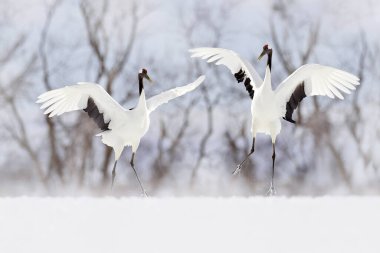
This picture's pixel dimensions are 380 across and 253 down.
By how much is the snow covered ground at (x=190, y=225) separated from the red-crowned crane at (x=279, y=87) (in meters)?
1.81

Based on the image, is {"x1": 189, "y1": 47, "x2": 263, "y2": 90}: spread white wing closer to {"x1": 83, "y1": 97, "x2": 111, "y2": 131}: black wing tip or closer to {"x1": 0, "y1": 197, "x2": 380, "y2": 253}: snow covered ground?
{"x1": 83, "y1": 97, "x2": 111, "y2": 131}: black wing tip

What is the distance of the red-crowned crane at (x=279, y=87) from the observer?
662cm

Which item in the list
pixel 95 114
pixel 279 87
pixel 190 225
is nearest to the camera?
pixel 190 225

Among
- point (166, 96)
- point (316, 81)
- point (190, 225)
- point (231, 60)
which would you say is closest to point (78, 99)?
point (166, 96)

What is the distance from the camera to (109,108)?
6.97 m

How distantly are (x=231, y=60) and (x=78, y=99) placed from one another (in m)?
1.67

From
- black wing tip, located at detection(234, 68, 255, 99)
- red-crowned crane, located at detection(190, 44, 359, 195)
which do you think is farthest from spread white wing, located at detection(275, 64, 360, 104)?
black wing tip, located at detection(234, 68, 255, 99)

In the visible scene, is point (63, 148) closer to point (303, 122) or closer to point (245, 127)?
point (245, 127)

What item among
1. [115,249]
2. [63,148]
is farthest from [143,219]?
[63,148]

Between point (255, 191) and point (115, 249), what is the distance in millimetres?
8686

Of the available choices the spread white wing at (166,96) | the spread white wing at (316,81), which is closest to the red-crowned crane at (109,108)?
the spread white wing at (166,96)

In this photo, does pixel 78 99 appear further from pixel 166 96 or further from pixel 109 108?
pixel 166 96

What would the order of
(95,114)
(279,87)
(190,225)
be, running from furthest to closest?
1. (95,114)
2. (279,87)
3. (190,225)

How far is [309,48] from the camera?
1362 cm
